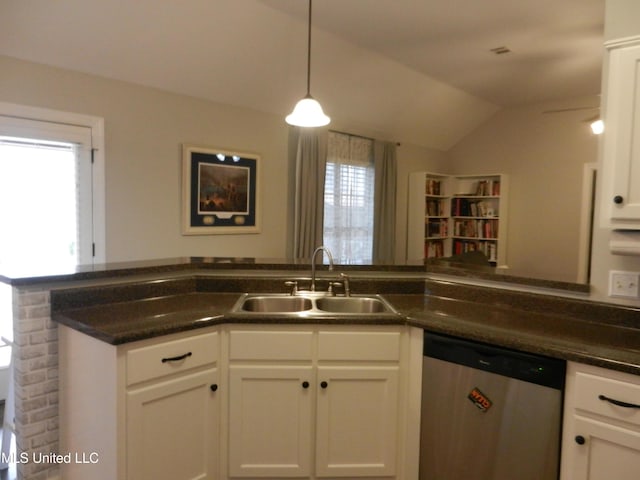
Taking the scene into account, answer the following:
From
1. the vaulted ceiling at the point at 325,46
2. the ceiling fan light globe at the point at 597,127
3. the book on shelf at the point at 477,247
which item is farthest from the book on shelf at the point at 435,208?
the ceiling fan light globe at the point at 597,127

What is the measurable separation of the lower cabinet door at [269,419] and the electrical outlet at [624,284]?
1.40 m

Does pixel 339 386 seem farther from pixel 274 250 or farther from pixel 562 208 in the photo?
pixel 562 208

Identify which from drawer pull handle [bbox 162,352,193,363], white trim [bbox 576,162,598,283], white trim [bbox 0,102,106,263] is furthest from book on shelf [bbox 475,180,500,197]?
drawer pull handle [bbox 162,352,193,363]

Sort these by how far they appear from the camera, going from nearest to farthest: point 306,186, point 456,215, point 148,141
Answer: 1. point 148,141
2. point 306,186
3. point 456,215

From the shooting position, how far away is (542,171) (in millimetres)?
6207

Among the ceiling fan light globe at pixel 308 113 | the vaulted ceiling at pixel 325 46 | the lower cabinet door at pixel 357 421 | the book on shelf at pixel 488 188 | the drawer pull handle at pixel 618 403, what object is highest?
the vaulted ceiling at pixel 325 46

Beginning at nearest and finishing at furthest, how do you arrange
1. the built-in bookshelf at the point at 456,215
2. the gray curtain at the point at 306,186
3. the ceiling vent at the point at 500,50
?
the ceiling vent at the point at 500,50 < the gray curtain at the point at 306,186 < the built-in bookshelf at the point at 456,215

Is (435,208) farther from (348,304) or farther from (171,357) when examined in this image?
(171,357)

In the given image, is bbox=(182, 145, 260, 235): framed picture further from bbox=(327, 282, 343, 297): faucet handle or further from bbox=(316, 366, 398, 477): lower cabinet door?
bbox=(316, 366, 398, 477): lower cabinet door

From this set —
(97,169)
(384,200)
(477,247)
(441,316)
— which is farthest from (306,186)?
(477,247)

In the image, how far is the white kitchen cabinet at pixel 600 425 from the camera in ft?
5.03

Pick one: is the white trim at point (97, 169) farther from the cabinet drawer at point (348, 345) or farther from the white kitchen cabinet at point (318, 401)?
the cabinet drawer at point (348, 345)

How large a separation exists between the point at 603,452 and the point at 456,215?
5494mm

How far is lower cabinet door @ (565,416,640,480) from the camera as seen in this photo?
1.54 meters
